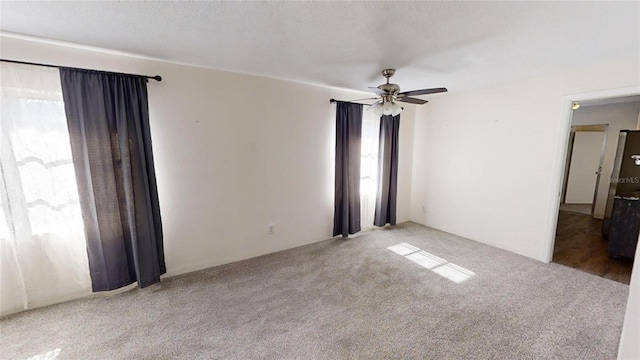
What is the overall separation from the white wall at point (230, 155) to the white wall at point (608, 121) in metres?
5.08

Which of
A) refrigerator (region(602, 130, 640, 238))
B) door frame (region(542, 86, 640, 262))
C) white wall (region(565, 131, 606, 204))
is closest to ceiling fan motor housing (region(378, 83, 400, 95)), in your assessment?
door frame (region(542, 86, 640, 262))

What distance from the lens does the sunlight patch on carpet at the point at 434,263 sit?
289cm

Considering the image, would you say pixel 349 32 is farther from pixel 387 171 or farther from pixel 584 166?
pixel 584 166

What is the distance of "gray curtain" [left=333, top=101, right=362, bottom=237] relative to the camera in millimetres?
3781

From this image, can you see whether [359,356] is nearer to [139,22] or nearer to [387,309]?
[387,309]

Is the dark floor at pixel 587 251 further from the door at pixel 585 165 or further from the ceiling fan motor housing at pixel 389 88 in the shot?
the ceiling fan motor housing at pixel 389 88

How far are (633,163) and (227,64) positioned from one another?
6011mm

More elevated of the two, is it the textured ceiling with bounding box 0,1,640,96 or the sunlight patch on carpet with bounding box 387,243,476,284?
the textured ceiling with bounding box 0,1,640,96

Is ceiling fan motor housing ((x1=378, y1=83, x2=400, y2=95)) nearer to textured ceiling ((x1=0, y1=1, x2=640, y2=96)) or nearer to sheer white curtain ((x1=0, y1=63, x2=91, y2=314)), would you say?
textured ceiling ((x1=0, y1=1, x2=640, y2=96))

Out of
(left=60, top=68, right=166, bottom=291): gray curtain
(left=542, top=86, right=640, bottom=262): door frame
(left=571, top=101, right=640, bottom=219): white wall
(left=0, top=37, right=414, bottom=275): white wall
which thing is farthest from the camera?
(left=571, top=101, right=640, bottom=219): white wall

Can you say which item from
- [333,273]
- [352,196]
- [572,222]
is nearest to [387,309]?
[333,273]

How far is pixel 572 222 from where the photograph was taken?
486cm

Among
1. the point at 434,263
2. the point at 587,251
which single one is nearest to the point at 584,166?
the point at 587,251

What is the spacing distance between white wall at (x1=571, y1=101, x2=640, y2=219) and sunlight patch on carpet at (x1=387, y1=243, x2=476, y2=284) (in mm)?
4250
